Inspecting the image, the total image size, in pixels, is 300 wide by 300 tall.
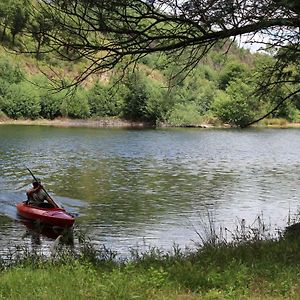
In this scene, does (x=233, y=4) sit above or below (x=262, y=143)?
above

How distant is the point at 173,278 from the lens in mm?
5867

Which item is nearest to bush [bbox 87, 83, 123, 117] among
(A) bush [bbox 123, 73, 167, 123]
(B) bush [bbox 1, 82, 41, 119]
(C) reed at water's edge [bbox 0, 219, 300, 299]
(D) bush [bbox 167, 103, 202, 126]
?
(A) bush [bbox 123, 73, 167, 123]

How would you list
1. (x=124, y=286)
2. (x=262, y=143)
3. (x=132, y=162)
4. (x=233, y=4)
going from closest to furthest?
(x=124, y=286), (x=233, y=4), (x=132, y=162), (x=262, y=143)

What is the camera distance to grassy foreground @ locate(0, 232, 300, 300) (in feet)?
17.0

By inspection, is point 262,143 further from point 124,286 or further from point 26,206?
point 124,286

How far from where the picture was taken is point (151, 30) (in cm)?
742

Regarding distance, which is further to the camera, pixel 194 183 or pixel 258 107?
pixel 194 183

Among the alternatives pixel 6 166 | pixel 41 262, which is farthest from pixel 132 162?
pixel 41 262

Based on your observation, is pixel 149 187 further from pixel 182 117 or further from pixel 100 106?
pixel 100 106

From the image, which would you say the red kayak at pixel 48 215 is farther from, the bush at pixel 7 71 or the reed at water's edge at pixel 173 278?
the bush at pixel 7 71

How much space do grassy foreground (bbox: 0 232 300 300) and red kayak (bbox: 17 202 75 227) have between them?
771 cm

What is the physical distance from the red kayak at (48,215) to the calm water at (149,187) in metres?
0.54

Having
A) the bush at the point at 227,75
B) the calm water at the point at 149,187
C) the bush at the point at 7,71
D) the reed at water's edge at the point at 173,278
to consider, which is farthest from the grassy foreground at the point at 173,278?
the bush at the point at 227,75

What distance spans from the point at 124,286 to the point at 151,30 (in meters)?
3.59
